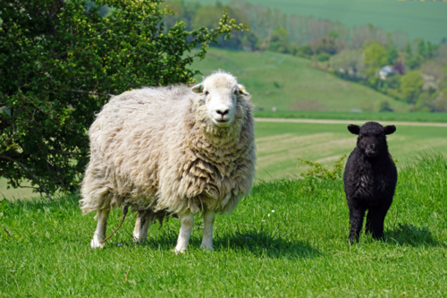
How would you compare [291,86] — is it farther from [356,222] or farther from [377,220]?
[356,222]

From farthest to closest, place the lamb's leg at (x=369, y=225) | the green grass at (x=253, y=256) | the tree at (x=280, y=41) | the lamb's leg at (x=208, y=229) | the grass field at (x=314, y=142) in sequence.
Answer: the tree at (x=280, y=41), the grass field at (x=314, y=142), the lamb's leg at (x=369, y=225), the lamb's leg at (x=208, y=229), the green grass at (x=253, y=256)

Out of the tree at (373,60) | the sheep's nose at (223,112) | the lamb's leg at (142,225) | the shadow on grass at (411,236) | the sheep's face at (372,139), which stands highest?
the tree at (373,60)

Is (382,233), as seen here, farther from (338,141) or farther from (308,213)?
(338,141)

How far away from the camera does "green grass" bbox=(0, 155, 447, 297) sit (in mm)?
4340

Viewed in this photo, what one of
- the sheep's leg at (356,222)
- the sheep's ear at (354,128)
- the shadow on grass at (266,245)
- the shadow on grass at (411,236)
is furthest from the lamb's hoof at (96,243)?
the shadow on grass at (411,236)

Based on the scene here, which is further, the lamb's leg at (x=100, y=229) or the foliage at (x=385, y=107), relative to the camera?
the foliage at (x=385, y=107)

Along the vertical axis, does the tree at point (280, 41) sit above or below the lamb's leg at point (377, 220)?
above

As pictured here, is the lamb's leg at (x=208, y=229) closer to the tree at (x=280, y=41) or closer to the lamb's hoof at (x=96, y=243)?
the lamb's hoof at (x=96, y=243)

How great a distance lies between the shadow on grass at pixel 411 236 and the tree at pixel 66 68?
5710 millimetres

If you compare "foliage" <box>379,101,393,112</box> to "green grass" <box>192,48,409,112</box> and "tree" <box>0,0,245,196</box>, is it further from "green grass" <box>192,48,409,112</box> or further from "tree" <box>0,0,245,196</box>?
"tree" <box>0,0,245,196</box>

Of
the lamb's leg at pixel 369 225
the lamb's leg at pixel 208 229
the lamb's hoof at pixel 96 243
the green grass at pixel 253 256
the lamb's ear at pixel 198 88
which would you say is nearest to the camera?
the green grass at pixel 253 256

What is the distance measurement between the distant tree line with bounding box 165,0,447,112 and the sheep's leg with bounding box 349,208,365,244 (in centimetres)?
6452

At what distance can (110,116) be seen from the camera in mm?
6363

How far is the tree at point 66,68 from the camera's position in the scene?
30.5ft
